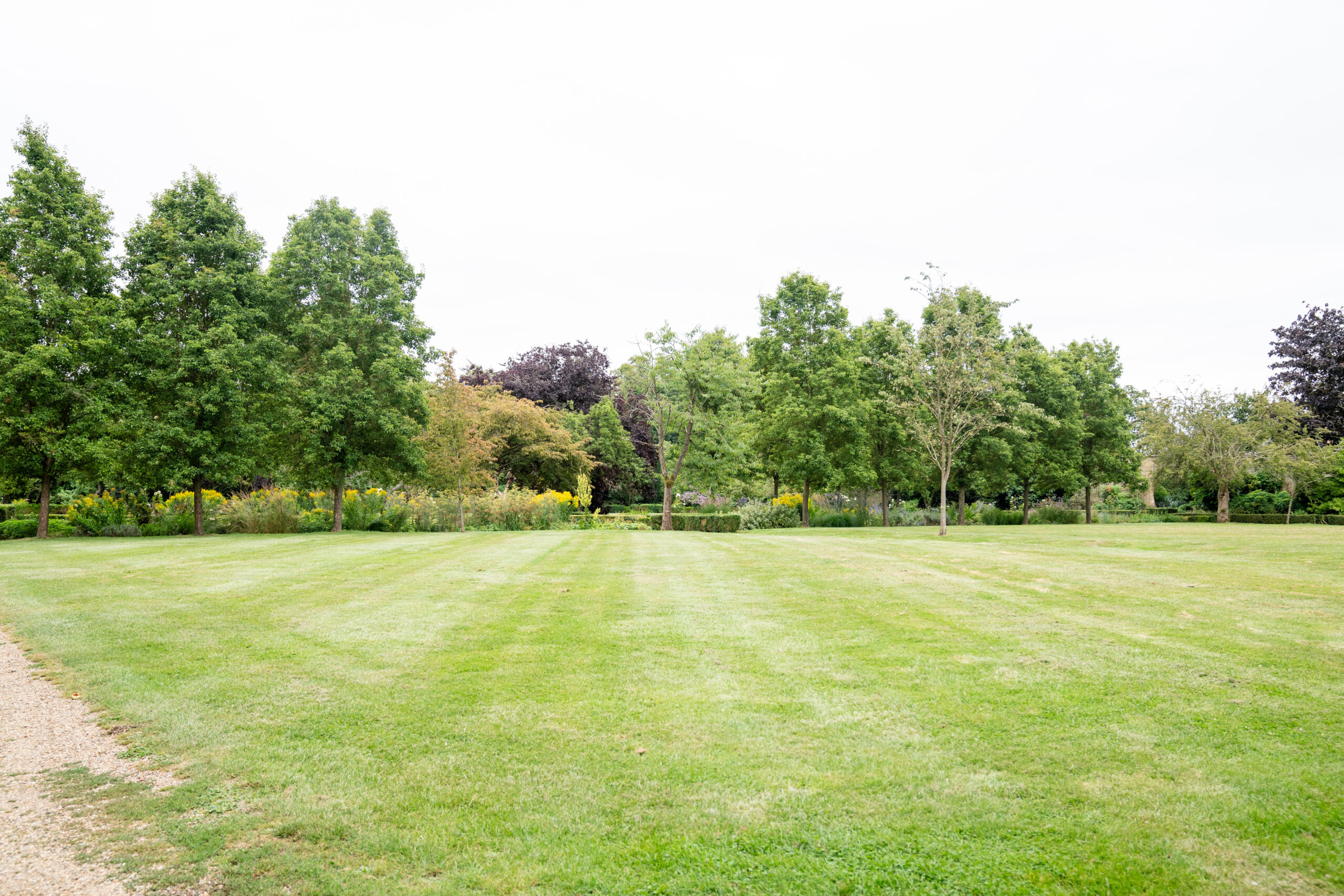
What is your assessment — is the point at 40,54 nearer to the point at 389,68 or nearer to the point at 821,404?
the point at 389,68

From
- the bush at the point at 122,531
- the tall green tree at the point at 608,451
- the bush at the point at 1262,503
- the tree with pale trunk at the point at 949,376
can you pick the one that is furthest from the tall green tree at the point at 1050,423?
the bush at the point at 122,531

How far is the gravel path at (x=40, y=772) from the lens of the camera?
262 cm

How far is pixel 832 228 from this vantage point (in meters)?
25.6

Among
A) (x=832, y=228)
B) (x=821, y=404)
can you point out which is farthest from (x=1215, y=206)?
(x=821, y=404)

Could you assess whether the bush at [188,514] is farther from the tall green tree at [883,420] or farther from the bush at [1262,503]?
the bush at [1262,503]

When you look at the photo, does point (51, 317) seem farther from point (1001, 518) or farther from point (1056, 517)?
point (1056, 517)

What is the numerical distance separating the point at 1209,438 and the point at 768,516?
22.3 m

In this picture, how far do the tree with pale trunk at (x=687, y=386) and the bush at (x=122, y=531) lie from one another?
1644 cm

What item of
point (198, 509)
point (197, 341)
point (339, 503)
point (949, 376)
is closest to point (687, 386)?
point (949, 376)

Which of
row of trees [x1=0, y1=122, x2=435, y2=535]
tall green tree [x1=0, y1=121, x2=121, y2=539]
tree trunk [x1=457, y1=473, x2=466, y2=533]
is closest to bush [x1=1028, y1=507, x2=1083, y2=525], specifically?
tree trunk [x1=457, y1=473, x2=466, y2=533]

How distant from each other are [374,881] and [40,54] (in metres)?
19.3

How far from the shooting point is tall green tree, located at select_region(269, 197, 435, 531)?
2162 centimetres

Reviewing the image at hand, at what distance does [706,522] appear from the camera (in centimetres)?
2622

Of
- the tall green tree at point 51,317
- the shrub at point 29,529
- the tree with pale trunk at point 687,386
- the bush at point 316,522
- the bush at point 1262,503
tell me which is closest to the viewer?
the tall green tree at point 51,317
